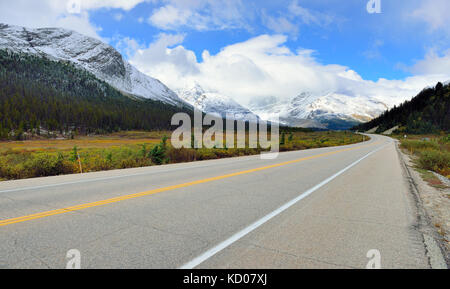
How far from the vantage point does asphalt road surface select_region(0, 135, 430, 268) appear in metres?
3.20

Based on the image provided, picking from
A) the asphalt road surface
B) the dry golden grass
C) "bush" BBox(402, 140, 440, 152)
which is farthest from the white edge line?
the dry golden grass

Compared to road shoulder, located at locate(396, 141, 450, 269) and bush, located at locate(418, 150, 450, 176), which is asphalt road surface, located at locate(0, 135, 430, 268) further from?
bush, located at locate(418, 150, 450, 176)

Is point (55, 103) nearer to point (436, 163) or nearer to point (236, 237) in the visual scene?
point (436, 163)

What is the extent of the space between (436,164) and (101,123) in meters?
122

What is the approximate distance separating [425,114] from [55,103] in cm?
16125

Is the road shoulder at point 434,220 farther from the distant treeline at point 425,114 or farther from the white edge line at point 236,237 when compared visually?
the distant treeline at point 425,114

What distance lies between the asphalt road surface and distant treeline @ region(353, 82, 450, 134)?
112807 millimetres

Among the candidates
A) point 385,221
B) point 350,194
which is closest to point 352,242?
point 385,221

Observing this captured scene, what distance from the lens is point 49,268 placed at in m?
2.91

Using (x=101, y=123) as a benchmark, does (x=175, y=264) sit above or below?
below

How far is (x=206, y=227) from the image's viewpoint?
430 centimetres

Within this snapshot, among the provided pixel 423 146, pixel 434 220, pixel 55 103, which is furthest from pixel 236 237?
pixel 55 103
